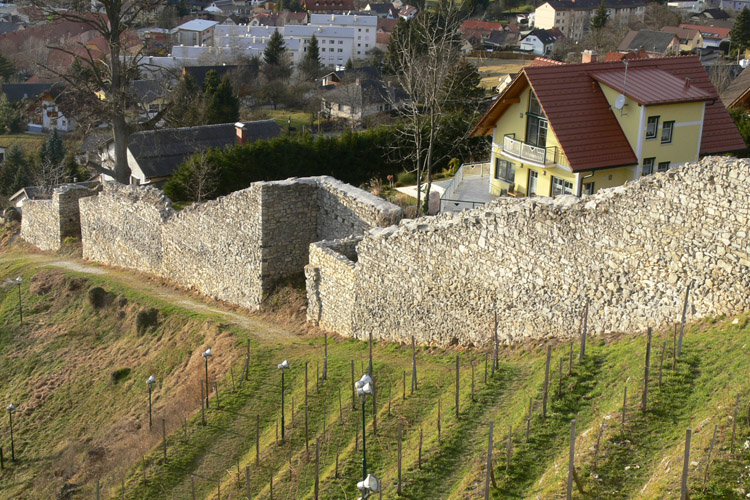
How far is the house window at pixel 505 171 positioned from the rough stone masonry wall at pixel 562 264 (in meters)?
11.0

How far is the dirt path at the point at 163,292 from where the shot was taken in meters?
18.8

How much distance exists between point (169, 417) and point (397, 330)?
14.4 feet

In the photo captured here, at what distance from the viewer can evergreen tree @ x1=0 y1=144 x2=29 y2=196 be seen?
57.2m

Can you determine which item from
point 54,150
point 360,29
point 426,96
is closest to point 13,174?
point 54,150

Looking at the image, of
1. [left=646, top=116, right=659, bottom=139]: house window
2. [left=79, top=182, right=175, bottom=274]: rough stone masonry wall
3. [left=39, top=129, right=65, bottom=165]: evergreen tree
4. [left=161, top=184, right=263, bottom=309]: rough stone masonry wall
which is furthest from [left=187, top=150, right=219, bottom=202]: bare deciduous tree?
[left=39, top=129, right=65, bottom=165]: evergreen tree

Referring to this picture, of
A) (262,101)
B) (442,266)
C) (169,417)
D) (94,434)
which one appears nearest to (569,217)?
(442,266)

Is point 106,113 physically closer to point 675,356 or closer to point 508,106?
point 508,106

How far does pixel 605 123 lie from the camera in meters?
24.9

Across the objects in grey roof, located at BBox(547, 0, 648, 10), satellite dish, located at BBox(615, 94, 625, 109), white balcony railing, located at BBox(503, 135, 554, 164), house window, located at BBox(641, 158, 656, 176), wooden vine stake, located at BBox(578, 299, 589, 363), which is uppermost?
grey roof, located at BBox(547, 0, 648, 10)

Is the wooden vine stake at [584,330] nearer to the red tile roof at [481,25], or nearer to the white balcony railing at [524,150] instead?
the white balcony railing at [524,150]

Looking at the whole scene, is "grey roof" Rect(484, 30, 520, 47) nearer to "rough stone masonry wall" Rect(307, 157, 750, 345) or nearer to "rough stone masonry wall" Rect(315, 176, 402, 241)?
"rough stone masonry wall" Rect(315, 176, 402, 241)

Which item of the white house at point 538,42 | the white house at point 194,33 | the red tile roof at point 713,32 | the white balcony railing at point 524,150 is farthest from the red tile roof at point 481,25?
the white balcony railing at point 524,150

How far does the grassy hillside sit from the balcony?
948cm

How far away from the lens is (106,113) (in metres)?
30.6
